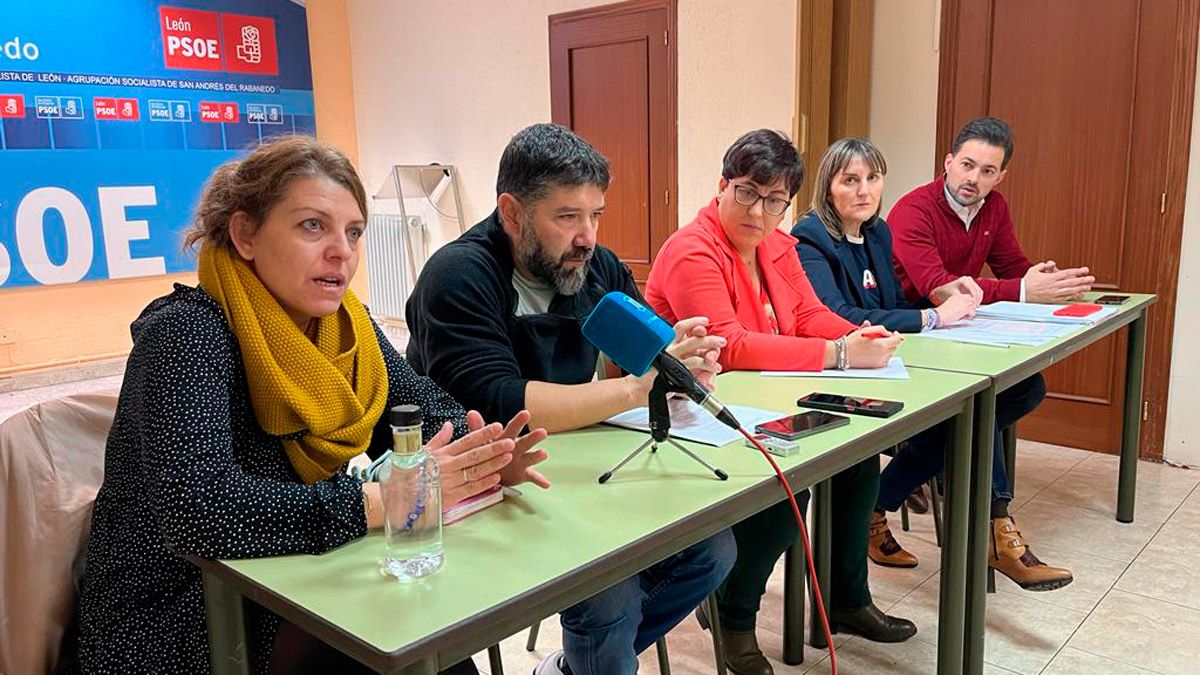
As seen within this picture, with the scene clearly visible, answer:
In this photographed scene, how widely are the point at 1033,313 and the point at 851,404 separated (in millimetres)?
1324

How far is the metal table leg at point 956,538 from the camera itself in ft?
5.78

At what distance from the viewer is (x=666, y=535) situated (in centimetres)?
110

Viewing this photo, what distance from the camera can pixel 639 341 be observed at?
130cm

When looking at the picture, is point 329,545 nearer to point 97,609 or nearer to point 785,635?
point 97,609

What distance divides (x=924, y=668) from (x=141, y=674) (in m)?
1.69

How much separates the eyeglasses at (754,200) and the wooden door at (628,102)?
7.99 ft

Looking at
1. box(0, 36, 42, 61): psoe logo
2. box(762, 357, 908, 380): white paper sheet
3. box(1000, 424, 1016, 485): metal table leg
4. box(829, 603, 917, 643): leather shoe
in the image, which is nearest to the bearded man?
box(762, 357, 908, 380): white paper sheet

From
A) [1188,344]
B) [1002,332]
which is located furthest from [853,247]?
[1188,344]

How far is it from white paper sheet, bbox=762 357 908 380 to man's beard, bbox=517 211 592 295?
0.50 metres

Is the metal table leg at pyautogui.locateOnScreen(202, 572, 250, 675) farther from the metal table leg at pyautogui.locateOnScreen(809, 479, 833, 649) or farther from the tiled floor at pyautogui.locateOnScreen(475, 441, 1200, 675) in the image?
the metal table leg at pyautogui.locateOnScreen(809, 479, 833, 649)

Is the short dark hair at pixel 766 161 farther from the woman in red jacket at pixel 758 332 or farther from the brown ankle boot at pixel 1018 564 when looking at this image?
the brown ankle boot at pixel 1018 564

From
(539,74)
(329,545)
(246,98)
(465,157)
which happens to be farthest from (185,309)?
(246,98)

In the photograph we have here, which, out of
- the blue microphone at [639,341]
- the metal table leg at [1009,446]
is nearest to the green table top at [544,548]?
the blue microphone at [639,341]

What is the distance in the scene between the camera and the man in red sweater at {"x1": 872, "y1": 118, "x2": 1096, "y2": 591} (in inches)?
105
